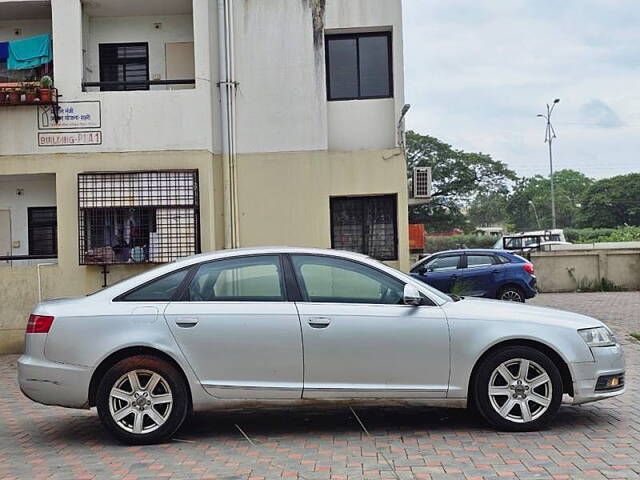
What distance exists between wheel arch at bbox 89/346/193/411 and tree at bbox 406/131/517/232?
2217 inches

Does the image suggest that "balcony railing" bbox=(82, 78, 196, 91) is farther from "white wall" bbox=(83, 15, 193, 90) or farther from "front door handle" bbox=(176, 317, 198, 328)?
"front door handle" bbox=(176, 317, 198, 328)

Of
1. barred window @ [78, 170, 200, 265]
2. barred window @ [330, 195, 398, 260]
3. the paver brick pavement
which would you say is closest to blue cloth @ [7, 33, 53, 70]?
barred window @ [78, 170, 200, 265]

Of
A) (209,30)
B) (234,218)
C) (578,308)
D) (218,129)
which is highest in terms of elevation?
(209,30)

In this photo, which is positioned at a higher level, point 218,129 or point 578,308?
point 218,129

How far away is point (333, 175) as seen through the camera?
14.1 metres

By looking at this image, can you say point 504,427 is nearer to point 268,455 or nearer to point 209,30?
point 268,455

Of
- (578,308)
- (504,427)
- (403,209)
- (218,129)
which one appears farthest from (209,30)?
(578,308)

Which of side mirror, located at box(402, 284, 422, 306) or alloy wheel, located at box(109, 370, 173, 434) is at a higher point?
side mirror, located at box(402, 284, 422, 306)

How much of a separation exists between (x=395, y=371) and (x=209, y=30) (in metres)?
8.71

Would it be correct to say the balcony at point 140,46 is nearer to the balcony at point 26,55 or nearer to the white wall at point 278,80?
the balcony at point 26,55

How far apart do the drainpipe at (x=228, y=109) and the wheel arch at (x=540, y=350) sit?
24.7 ft

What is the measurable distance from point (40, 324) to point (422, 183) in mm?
10185

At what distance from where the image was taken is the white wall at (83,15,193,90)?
1466 cm

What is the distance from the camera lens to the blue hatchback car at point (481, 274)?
58.8ft
